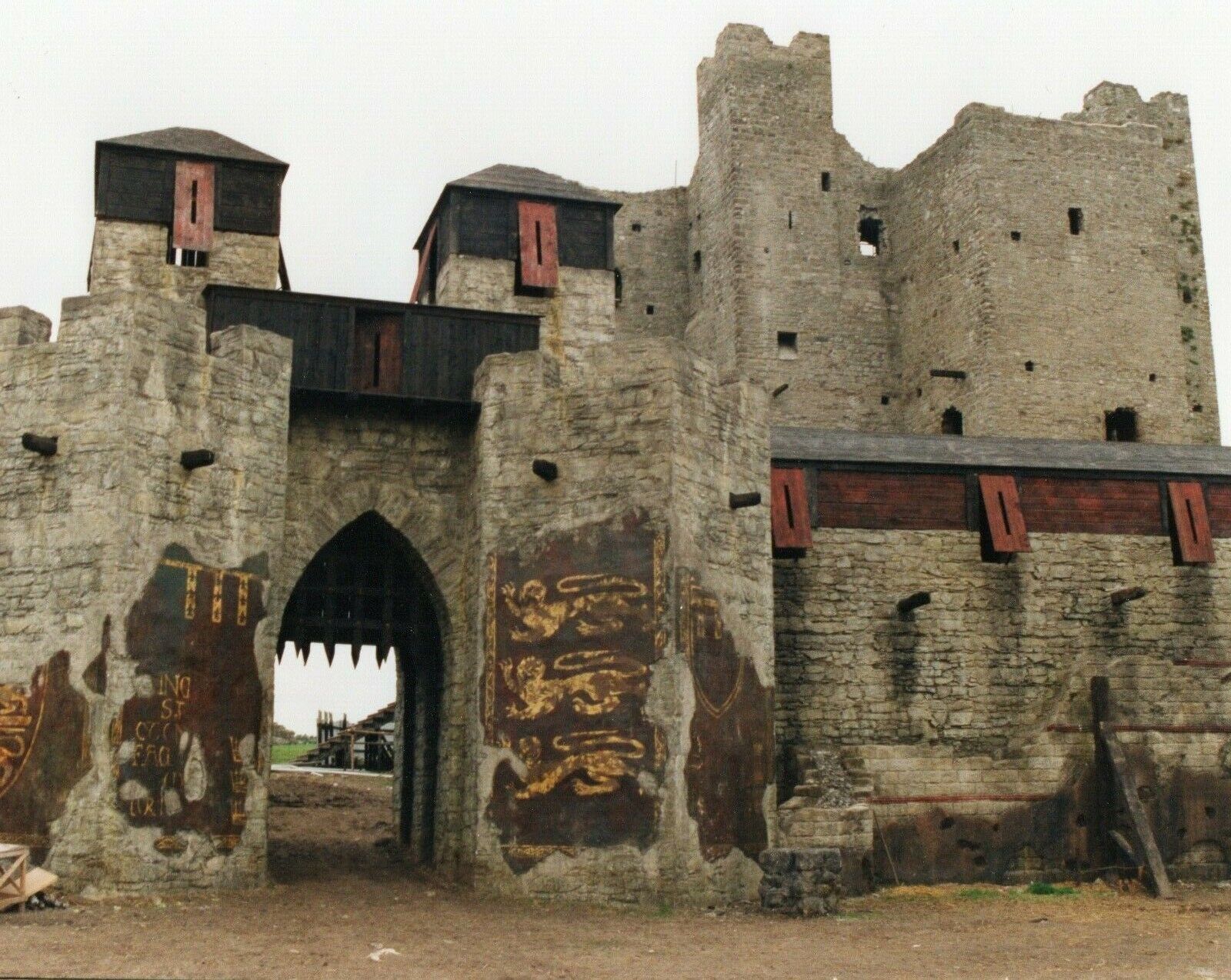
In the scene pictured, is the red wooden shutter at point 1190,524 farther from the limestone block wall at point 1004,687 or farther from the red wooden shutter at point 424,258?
the red wooden shutter at point 424,258

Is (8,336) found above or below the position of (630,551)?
above

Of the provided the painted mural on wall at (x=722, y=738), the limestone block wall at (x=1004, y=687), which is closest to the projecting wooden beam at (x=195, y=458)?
the painted mural on wall at (x=722, y=738)

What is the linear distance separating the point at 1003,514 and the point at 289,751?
910 inches

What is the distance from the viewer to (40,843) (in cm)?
1420

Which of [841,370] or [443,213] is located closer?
[443,213]

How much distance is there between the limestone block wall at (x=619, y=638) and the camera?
15188 millimetres

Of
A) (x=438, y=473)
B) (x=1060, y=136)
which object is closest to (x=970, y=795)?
(x=438, y=473)

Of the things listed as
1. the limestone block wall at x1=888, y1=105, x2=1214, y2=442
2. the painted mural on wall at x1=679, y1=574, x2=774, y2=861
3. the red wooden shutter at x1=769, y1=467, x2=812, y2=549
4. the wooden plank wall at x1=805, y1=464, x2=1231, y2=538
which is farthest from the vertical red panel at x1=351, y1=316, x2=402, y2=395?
the limestone block wall at x1=888, y1=105, x2=1214, y2=442

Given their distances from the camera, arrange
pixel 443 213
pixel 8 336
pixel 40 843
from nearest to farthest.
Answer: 1. pixel 40 843
2. pixel 8 336
3. pixel 443 213

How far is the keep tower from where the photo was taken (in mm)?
20281

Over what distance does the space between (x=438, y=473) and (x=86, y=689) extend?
473 cm

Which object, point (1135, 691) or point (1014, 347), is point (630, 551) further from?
point (1014, 347)

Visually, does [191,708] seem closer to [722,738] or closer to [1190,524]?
[722,738]

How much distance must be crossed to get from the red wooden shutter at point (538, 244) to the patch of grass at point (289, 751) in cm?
1613
